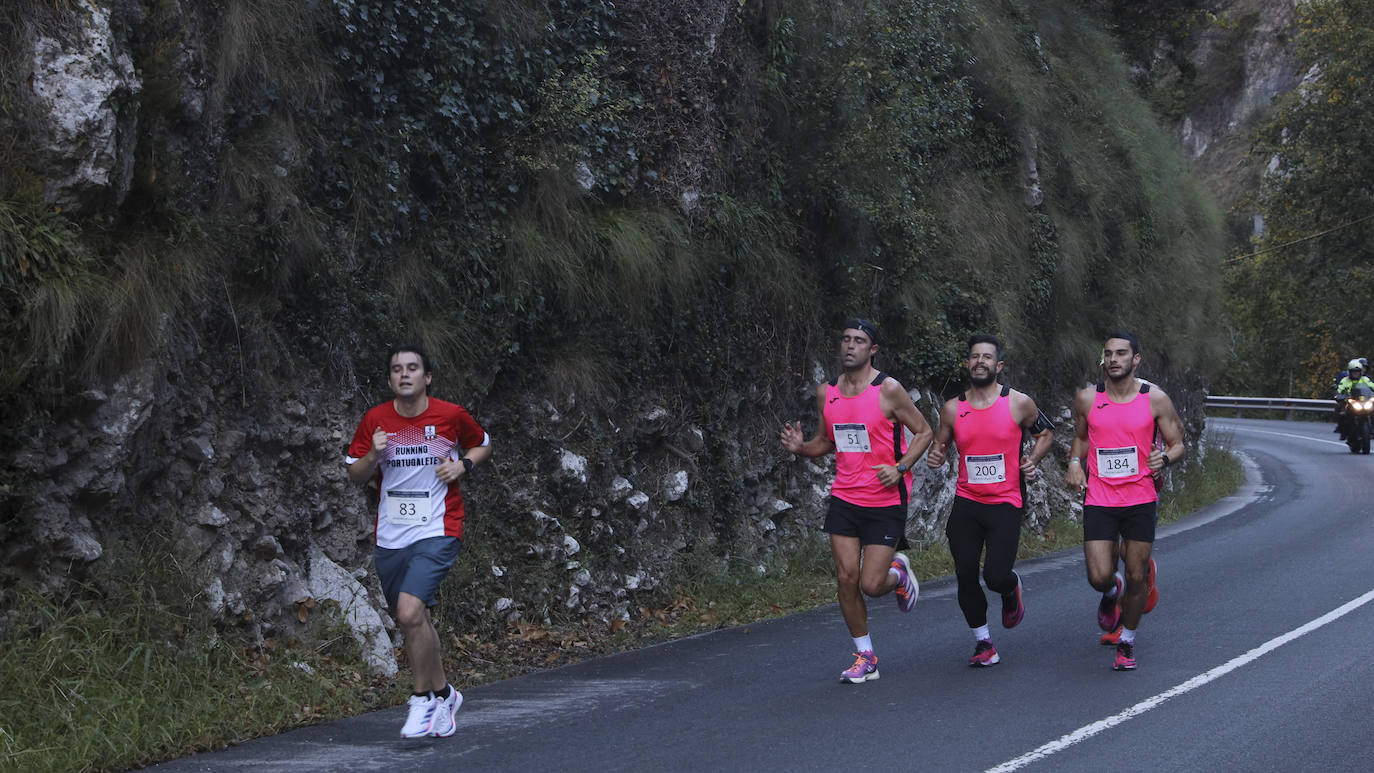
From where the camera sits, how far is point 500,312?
10.5m

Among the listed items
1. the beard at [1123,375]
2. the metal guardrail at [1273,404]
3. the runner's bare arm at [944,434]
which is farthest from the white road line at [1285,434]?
the runner's bare arm at [944,434]

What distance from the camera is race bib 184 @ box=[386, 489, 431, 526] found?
6.84m

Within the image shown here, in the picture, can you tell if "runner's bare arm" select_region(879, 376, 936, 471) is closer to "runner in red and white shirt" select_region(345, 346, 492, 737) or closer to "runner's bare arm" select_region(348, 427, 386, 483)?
"runner in red and white shirt" select_region(345, 346, 492, 737)

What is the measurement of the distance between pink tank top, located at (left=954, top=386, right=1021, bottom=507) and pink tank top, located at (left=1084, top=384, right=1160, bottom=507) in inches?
23.1

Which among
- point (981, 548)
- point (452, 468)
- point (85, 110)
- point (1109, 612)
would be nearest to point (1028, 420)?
point (981, 548)

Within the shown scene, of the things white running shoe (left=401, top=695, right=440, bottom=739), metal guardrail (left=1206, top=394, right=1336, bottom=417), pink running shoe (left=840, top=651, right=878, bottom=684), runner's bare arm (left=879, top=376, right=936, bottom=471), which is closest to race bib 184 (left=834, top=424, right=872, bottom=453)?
runner's bare arm (left=879, top=376, right=936, bottom=471)

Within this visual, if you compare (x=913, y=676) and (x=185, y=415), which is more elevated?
(x=185, y=415)

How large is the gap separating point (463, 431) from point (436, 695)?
1386 millimetres

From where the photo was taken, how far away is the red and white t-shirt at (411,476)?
684 centimetres

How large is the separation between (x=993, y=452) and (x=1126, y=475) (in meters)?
0.90

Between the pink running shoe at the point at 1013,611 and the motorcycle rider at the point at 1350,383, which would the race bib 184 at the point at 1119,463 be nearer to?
the pink running shoe at the point at 1013,611

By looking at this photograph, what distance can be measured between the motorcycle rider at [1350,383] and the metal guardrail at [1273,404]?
13734 mm

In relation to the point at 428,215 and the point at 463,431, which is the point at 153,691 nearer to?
the point at 463,431

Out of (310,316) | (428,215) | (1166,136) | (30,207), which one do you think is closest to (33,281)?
(30,207)
